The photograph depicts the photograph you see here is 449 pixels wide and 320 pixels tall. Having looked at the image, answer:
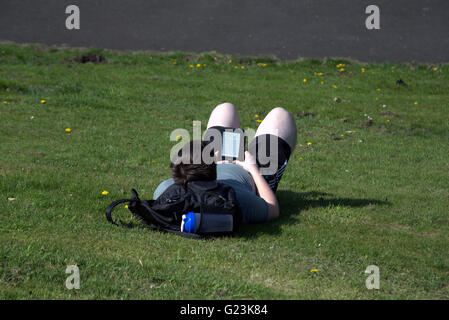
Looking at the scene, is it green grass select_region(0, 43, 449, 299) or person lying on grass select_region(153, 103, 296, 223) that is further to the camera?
person lying on grass select_region(153, 103, 296, 223)

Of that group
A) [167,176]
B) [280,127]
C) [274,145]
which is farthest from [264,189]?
[167,176]

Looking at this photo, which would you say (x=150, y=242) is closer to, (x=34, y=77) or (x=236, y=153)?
(x=236, y=153)

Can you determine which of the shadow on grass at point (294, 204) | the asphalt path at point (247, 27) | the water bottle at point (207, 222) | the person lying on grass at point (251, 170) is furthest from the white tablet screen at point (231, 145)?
the asphalt path at point (247, 27)

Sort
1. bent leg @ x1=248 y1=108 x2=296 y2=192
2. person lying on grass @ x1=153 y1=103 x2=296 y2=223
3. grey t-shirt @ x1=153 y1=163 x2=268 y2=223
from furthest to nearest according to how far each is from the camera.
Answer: bent leg @ x1=248 y1=108 x2=296 y2=192, grey t-shirt @ x1=153 y1=163 x2=268 y2=223, person lying on grass @ x1=153 y1=103 x2=296 y2=223

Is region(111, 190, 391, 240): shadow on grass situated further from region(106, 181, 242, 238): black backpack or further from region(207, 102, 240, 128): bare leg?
region(207, 102, 240, 128): bare leg

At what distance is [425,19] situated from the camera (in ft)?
47.3

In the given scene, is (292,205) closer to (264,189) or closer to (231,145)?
(264,189)

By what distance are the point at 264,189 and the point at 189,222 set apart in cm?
81

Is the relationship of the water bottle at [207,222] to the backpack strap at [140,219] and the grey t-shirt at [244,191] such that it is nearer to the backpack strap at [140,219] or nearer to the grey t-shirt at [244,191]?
the backpack strap at [140,219]

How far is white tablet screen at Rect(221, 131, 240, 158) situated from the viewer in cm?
499

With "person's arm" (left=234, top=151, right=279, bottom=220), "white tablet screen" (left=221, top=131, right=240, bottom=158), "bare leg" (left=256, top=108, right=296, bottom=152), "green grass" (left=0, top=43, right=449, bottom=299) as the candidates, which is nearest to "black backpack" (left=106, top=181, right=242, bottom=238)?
"green grass" (left=0, top=43, right=449, bottom=299)

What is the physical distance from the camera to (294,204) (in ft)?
17.6

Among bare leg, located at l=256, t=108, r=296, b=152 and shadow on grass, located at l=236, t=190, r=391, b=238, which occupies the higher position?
bare leg, located at l=256, t=108, r=296, b=152

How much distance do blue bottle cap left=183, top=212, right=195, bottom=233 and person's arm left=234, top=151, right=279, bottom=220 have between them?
2.41 ft
